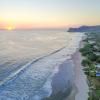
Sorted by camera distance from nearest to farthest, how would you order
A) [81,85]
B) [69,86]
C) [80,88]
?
[80,88] → [81,85] → [69,86]

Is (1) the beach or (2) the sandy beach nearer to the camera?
(2) the sandy beach

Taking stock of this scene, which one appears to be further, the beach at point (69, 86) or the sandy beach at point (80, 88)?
the beach at point (69, 86)

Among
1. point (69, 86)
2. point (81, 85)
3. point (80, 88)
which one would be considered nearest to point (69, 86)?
point (69, 86)

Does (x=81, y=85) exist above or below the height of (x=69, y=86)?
above

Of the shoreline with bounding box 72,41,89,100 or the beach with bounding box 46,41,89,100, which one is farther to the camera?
the beach with bounding box 46,41,89,100

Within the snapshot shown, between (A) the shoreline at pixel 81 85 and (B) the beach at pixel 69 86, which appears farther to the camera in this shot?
(B) the beach at pixel 69 86

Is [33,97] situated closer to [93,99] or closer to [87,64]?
[93,99]

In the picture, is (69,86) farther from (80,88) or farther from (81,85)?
(80,88)

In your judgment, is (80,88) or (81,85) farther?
(81,85)

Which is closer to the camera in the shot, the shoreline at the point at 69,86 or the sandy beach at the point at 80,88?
the sandy beach at the point at 80,88

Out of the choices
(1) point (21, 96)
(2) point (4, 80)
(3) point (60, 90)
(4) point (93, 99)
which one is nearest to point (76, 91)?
(3) point (60, 90)

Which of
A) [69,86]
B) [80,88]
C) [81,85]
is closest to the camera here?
[80,88]
